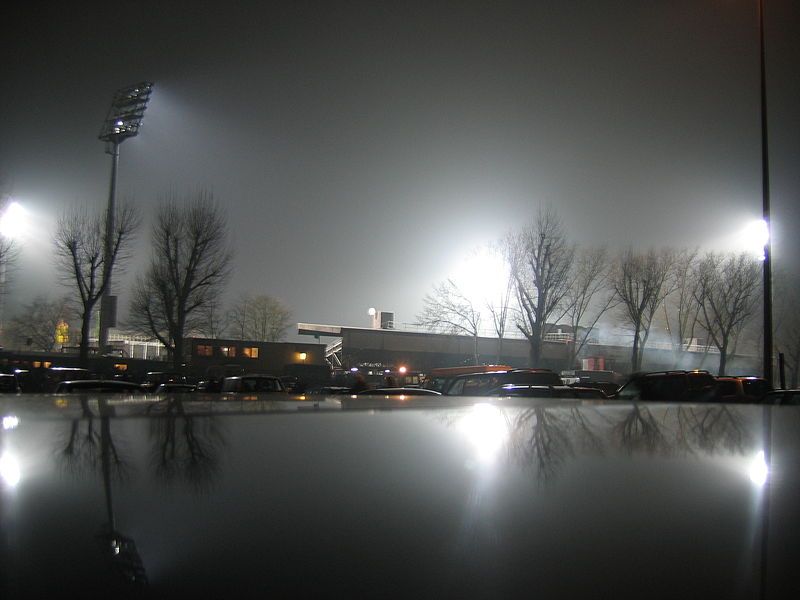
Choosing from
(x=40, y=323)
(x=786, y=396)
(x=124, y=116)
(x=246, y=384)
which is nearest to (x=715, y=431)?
(x=786, y=396)

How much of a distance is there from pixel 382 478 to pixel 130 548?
0.43 meters

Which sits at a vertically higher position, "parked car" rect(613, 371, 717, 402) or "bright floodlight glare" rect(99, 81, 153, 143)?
"bright floodlight glare" rect(99, 81, 153, 143)

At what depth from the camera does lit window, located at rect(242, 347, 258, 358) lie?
45.2 meters

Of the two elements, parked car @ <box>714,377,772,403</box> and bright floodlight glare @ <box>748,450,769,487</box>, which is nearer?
bright floodlight glare @ <box>748,450,769,487</box>

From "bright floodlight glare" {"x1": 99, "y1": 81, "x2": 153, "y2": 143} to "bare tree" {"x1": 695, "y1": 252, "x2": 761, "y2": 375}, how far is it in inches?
1471

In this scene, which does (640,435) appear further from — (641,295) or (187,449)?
(641,295)

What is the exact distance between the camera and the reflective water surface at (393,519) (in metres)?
0.62

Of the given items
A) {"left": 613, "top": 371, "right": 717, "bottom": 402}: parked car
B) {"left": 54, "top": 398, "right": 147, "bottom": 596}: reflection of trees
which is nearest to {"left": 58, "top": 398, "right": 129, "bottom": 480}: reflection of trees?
{"left": 54, "top": 398, "right": 147, "bottom": 596}: reflection of trees

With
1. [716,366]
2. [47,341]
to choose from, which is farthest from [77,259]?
[716,366]

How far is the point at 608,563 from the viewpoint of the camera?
0.67 m

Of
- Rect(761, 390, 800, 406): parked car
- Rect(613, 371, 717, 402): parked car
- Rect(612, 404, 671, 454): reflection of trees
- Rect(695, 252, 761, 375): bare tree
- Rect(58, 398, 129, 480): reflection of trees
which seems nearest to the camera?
Rect(58, 398, 129, 480): reflection of trees

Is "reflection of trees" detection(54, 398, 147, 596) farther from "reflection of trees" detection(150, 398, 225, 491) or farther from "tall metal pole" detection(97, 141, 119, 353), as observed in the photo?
"tall metal pole" detection(97, 141, 119, 353)

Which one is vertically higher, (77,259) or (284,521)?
(77,259)

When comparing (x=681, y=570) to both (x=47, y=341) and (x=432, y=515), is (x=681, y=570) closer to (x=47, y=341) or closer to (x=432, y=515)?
(x=432, y=515)
